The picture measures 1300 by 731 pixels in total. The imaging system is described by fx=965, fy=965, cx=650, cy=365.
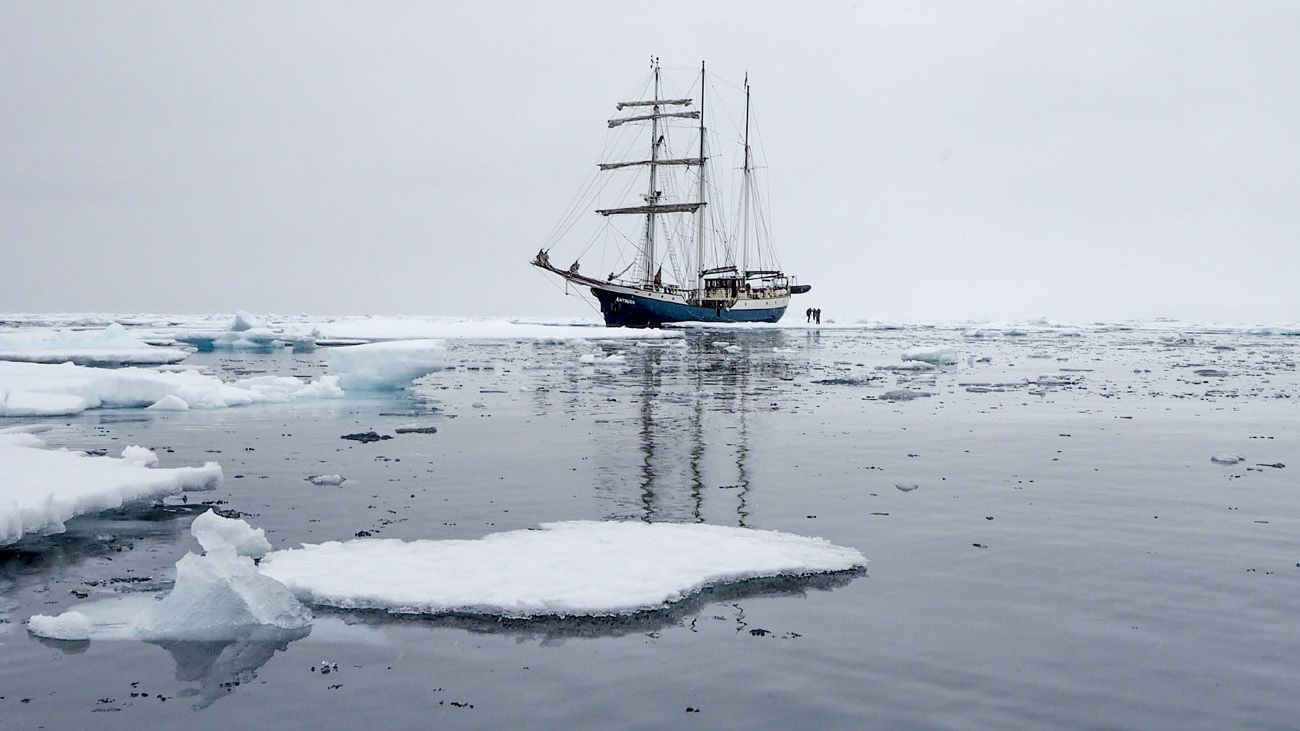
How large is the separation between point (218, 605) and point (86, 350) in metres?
32.0

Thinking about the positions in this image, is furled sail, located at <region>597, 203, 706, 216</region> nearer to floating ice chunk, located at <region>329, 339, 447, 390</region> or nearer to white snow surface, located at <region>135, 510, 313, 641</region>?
floating ice chunk, located at <region>329, 339, 447, 390</region>

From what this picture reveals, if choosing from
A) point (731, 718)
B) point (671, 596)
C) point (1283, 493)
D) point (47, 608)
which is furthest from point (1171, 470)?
point (47, 608)

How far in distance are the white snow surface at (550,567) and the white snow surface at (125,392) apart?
1197 centimetres

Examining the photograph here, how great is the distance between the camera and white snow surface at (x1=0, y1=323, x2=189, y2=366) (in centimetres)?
3089

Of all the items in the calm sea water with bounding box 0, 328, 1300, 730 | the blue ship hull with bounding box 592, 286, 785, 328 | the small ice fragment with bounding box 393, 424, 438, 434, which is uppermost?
the blue ship hull with bounding box 592, 286, 785, 328

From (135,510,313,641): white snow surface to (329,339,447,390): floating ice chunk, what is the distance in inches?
563

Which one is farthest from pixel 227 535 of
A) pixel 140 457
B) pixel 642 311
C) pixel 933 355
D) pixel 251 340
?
pixel 642 311

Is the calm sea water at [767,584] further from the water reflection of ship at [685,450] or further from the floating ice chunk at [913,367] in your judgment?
the floating ice chunk at [913,367]

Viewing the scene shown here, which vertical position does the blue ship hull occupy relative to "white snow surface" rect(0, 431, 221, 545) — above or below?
above

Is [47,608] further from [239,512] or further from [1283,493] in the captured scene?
[1283,493]

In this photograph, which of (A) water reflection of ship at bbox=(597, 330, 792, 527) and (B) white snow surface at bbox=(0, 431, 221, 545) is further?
(A) water reflection of ship at bbox=(597, 330, 792, 527)

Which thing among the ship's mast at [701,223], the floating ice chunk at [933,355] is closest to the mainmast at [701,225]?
the ship's mast at [701,223]

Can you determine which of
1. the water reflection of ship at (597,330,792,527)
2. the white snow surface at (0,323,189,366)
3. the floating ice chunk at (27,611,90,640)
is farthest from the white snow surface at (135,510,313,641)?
the white snow surface at (0,323,189,366)

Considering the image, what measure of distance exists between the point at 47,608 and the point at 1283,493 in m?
11.4
